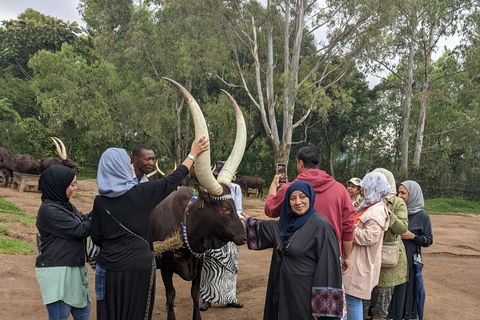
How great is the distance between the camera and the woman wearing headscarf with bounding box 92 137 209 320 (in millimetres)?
2881

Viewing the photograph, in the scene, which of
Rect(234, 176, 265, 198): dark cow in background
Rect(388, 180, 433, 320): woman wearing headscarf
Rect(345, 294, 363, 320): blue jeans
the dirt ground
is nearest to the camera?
Rect(345, 294, 363, 320): blue jeans

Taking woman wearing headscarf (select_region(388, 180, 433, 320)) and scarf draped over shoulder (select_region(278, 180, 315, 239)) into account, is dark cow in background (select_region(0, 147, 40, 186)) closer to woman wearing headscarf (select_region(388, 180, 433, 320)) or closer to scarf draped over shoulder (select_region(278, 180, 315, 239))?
woman wearing headscarf (select_region(388, 180, 433, 320))

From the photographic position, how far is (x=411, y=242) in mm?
4668

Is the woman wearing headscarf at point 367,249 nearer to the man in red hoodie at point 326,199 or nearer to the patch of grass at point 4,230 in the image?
the man in red hoodie at point 326,199

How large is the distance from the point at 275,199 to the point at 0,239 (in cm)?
577

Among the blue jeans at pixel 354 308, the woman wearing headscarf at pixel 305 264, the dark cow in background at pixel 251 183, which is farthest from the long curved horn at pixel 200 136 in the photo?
the dark cow in background at pixel 251 183

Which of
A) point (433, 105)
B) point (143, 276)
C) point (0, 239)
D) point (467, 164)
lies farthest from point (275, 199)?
point (433, 105)

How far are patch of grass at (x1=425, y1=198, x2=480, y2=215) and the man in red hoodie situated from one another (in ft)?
51.7

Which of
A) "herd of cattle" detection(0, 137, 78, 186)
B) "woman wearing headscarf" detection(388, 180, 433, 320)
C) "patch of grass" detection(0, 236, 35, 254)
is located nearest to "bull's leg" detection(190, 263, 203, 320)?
"woman wearing headscarf" detection(388, 180, 433, 320)

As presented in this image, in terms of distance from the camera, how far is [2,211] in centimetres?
948

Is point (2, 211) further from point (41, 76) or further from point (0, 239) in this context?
point (41, 76)

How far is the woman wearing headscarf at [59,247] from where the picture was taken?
300 cm

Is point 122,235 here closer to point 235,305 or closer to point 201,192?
point 201,192

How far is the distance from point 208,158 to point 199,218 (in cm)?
72
